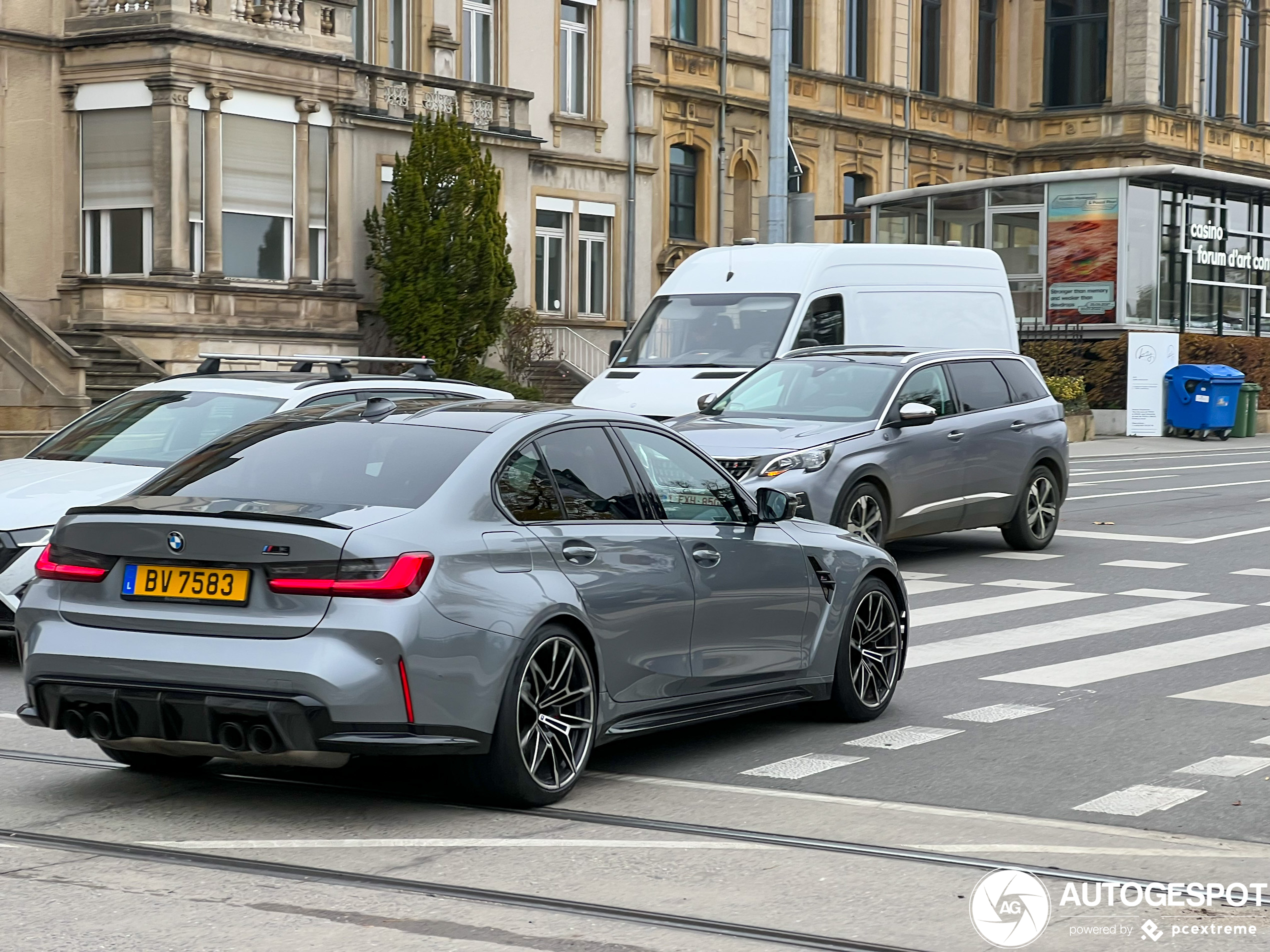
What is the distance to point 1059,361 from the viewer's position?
38.4 m

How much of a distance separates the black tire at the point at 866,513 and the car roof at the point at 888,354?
1.41 m

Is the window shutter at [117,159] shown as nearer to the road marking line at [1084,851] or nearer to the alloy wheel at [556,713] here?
the alloy wheel at [556,713]

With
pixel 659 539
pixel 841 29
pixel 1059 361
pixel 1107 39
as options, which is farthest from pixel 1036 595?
pixel 1107 39

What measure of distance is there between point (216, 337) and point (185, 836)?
917 inches

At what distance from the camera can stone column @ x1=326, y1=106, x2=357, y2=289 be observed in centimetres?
3120

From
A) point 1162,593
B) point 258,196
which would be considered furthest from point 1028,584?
point 258,196

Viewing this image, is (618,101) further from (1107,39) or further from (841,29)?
(1107,39)

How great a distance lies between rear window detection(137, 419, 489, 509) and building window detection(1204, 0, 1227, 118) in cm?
5362

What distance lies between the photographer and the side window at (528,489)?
693cm

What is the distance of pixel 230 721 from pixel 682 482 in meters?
2.39

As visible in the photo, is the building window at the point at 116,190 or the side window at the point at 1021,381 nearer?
the side window at the point at 1021,381

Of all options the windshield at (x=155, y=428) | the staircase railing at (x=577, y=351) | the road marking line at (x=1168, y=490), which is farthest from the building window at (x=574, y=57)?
the windshield at (x=155, y=428)

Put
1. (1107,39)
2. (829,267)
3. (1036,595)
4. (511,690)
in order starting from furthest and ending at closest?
(1107,39) → (829,267) → (1036,595) → (511,690)

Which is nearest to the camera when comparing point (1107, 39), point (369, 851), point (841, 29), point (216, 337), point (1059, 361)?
point (369, 851)
